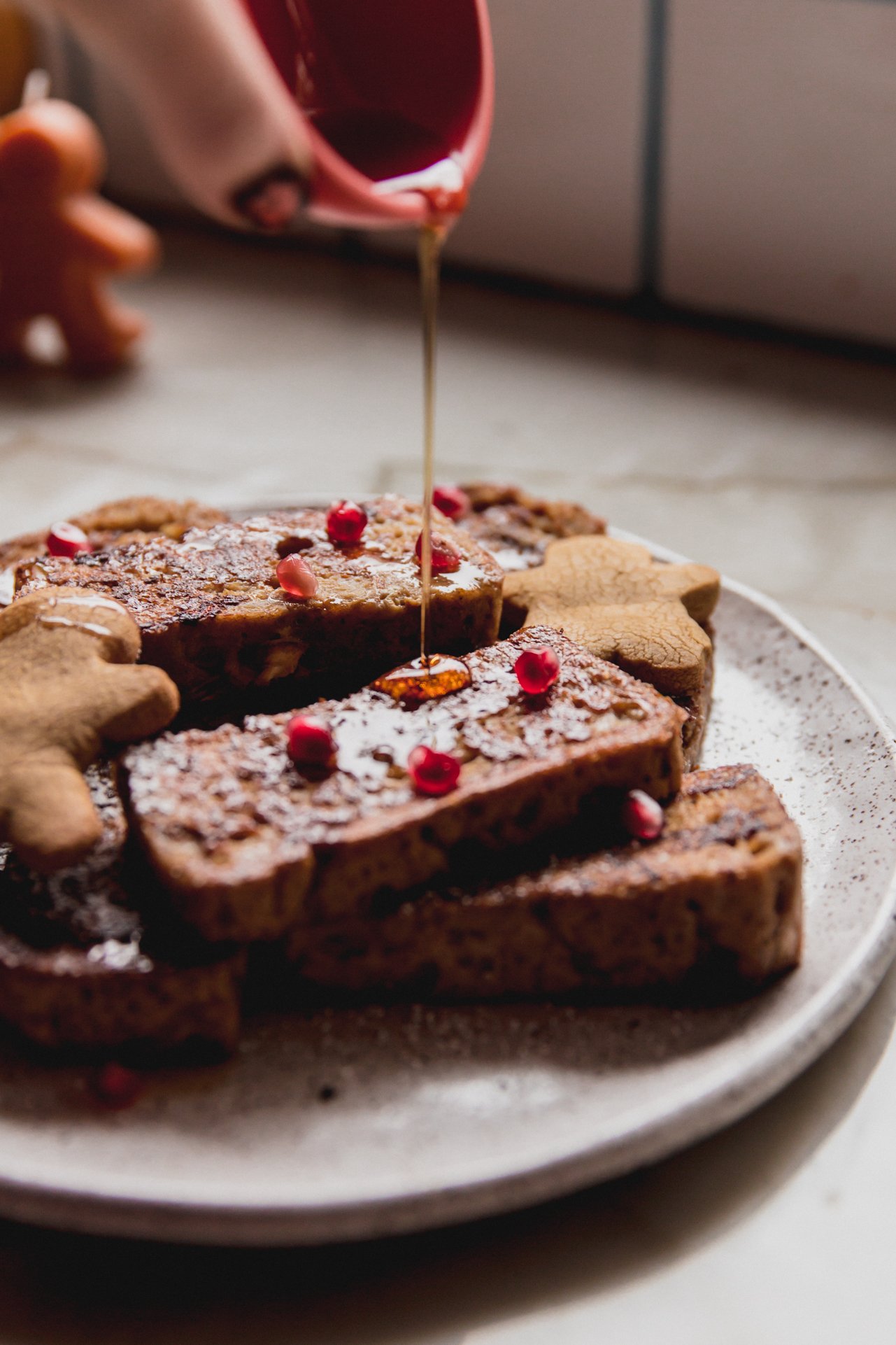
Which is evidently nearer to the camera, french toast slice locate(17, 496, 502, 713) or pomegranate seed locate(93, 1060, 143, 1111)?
pomegranate seed locate(93, 1060, 143, 1111)

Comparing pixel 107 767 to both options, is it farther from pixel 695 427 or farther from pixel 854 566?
pixel 695 427

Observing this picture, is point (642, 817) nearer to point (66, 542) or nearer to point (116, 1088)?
point (116, 1088)

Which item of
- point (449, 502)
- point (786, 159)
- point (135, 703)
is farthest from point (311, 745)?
point (786, 159)

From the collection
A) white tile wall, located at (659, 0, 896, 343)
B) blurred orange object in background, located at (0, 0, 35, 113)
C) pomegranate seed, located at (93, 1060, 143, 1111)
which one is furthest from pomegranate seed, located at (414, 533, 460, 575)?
blurred orange object in background, located at (0, 0, 35, 113)

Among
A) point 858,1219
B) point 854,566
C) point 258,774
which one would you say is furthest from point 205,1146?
point 854,566

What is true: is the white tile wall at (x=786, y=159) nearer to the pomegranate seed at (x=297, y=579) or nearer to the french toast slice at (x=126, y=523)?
the french toast slice at (x=126, y=523)

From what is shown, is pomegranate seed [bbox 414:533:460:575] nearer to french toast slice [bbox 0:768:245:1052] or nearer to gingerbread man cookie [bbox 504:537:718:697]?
gingerbread man cookie [bbox 504:537:718:697]
